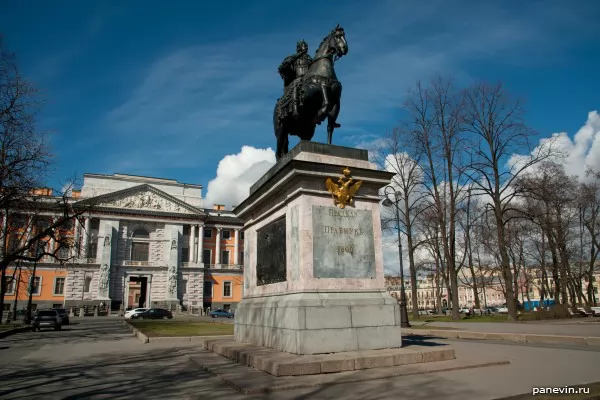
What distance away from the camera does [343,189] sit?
8.52 metres

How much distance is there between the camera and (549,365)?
26.0 ft

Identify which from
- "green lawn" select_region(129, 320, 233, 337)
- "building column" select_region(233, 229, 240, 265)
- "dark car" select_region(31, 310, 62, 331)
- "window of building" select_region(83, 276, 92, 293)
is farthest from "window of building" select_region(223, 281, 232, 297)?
→ "green lawn" select_region(129, 320, 233, 337)

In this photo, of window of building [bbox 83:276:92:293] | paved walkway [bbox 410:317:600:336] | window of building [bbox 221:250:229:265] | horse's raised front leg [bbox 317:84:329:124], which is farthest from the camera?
window of building [bbox 221:250:229:265]

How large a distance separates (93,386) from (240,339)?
3.95 metres

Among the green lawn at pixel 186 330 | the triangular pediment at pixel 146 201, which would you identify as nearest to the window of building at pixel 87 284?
the triangular pediment at pixel 146 201

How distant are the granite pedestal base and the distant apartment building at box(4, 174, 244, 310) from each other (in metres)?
59.9

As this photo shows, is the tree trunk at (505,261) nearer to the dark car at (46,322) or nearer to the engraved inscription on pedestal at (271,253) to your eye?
the engraved inscription on pedestal at (271,253)

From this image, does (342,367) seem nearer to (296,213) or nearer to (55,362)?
(296,213)

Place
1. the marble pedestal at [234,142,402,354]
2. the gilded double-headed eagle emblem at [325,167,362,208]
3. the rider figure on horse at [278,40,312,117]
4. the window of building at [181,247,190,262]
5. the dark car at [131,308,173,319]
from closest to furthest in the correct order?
the marble pedestal at [234,142,402,354]
the gilded double-headed eagle emblem at [325,167,362,208]
the rider figure on horse at [278,40,312,117]
the dark car at [131,308,173,319]
the window of building at [181,247,190,262]

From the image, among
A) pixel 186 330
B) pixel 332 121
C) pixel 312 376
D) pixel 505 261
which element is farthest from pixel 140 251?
pixel 312 376

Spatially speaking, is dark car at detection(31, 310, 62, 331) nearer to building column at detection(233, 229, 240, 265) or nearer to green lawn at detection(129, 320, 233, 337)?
green lawn at detection(129, 320, 233, 337)

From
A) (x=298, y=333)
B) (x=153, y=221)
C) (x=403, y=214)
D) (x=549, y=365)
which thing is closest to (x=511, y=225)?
(x=403, y=214)

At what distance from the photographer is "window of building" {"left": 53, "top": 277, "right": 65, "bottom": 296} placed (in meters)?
63.6

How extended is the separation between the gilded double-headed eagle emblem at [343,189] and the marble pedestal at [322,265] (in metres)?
0.09
